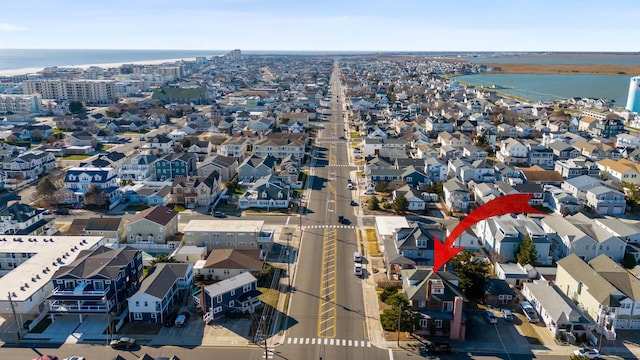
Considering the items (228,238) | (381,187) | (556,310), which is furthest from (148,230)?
(556,310)

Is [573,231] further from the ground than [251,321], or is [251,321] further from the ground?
[573,231]

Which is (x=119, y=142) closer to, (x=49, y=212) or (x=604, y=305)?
(x=49, y=212)

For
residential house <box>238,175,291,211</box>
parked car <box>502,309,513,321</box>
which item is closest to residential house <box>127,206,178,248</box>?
residential house <box>238,175,291,211</box>

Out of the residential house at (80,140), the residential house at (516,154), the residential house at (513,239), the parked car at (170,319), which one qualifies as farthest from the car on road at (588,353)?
the residential house at (80,140)

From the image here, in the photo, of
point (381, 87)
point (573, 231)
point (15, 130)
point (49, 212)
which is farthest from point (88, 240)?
point (381, 87)

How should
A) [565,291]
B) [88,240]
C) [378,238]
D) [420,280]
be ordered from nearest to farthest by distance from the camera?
[420,280] < [565,291] < [88,240] < [378,238]
